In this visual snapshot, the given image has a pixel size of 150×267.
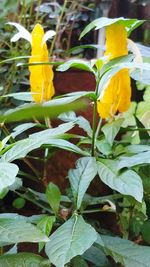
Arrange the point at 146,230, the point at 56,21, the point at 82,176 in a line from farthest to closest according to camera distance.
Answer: the point at 56,21 → the point at 146,230 → the point at 82,176

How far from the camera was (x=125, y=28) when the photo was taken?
0.69 metres

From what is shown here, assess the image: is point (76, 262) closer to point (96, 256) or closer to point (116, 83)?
point (96, 256)

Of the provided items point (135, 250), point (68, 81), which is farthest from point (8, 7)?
point (135, 250)

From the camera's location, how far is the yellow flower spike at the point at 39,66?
2.53ft

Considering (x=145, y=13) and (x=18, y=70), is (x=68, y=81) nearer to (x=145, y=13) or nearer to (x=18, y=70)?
(x=18, y=70)

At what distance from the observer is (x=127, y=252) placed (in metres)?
0.60

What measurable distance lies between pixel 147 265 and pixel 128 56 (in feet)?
1.07

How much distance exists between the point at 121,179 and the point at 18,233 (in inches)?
6.3

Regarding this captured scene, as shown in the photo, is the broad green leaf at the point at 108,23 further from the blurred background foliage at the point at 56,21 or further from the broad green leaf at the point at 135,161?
the blurred background foliage at the point at 56,21

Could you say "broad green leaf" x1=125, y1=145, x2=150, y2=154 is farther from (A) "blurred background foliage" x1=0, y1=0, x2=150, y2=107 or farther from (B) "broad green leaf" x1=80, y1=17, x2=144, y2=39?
(A) "blurred background foliage" x1=0, y1=0, x2=150, y2=107

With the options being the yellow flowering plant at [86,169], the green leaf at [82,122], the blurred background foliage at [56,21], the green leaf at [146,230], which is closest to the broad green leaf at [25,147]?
the yellow flowering plant at [86,169]

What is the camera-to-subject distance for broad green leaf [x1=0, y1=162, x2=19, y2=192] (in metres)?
0.49

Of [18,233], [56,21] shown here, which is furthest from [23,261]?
[56,21]

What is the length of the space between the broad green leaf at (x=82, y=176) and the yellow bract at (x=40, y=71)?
20 centimetres
